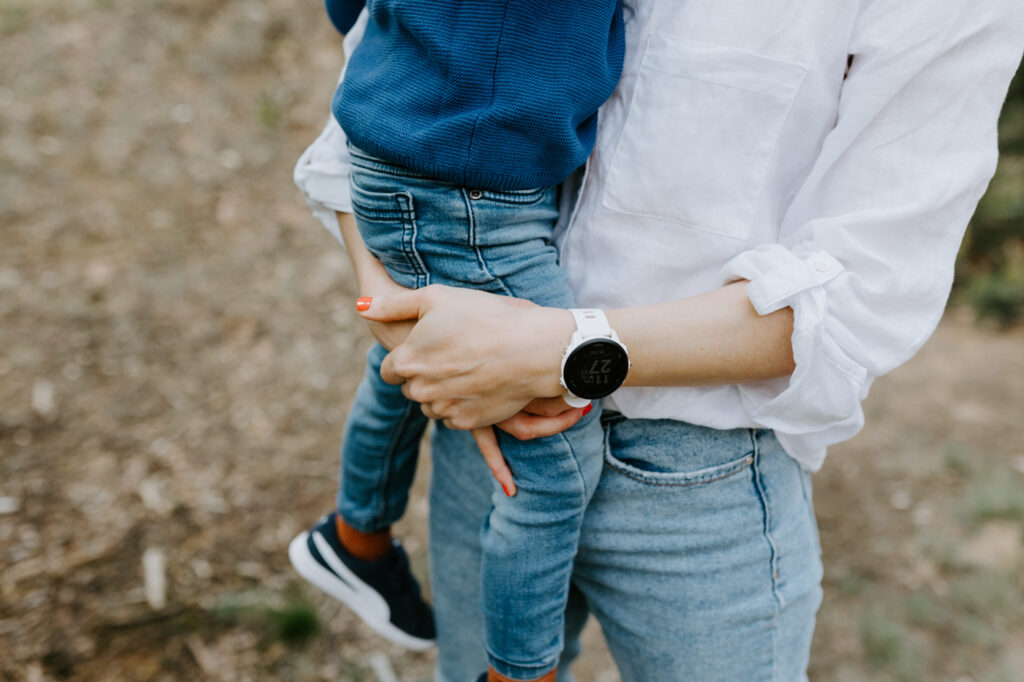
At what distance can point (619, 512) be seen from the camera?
1083mm

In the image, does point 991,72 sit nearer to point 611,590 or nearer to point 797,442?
point 797,442

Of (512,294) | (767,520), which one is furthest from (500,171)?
(767,520)

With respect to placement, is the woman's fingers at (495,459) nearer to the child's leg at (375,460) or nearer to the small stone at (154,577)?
the child's leg at (375,460)

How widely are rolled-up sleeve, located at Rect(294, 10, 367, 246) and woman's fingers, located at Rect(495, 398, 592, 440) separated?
1.52ft

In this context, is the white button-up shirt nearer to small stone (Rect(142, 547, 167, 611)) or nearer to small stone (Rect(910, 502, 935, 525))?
small stone (Rect(142, 547, 167, 611))

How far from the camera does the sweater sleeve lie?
50.9 inches

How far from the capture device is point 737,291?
3.09 ft

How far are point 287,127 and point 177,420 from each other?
201cm

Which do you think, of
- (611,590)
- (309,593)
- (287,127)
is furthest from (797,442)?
(287,127)

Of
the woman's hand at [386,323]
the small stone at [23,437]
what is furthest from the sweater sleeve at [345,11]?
the small stone at [23,437]

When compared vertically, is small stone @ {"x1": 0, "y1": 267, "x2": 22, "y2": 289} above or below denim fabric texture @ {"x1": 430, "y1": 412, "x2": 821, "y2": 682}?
below

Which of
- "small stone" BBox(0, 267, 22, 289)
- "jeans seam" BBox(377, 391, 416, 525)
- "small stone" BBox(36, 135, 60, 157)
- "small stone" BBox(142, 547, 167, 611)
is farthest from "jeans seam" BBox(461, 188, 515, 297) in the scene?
"small stone" BBox(36, 135, 60, 157)

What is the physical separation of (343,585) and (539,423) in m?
0.76

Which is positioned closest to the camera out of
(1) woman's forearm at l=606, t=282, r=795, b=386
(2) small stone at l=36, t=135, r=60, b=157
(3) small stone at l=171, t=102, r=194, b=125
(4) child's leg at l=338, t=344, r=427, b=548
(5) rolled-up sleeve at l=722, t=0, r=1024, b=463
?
(5) rolled-up sleeve at l=722, t=0, r=1024, b=463
